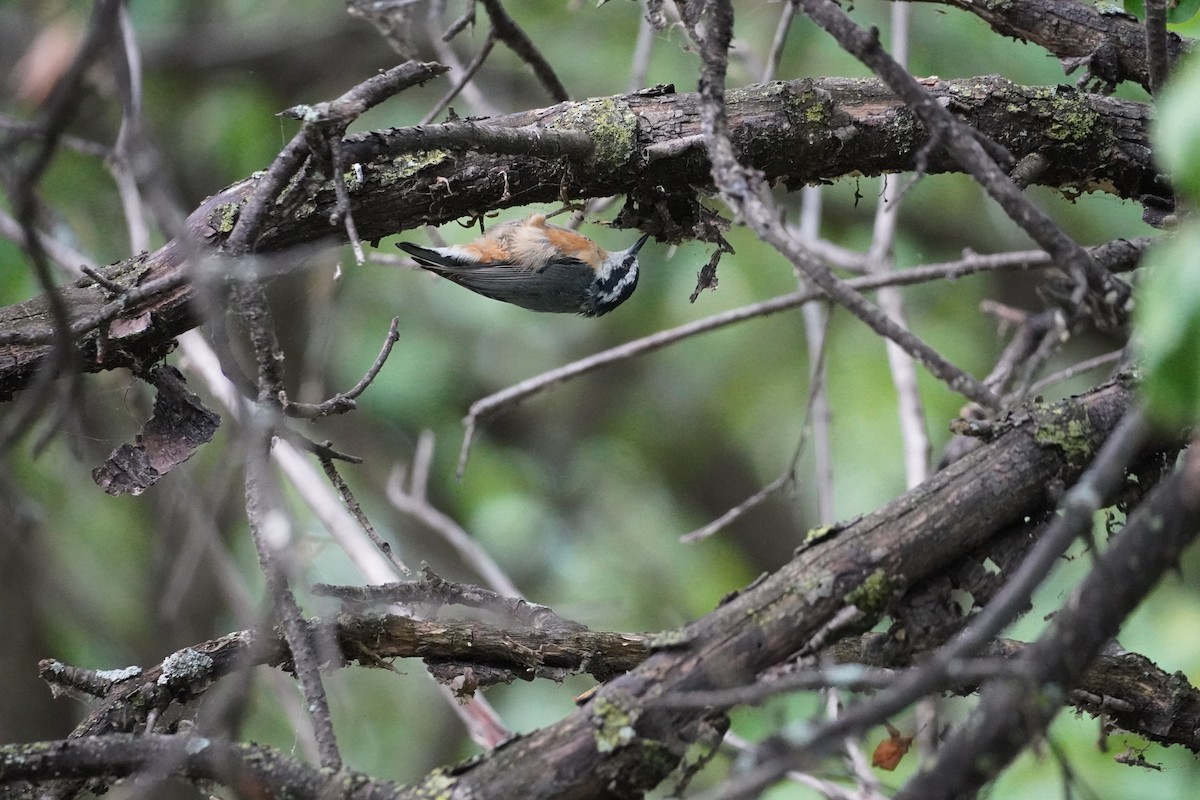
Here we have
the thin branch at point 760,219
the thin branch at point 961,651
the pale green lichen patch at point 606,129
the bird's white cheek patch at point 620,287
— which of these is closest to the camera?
the thin branch at point 961,651

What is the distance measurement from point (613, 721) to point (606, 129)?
1193 mm

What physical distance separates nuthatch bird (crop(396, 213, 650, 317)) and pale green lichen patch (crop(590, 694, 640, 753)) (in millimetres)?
2167

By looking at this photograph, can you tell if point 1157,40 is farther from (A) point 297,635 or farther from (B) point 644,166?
(A) point 297,635

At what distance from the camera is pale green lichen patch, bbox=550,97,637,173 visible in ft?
6.94

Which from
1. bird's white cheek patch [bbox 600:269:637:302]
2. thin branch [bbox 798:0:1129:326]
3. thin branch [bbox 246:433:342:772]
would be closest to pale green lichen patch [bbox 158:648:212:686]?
thin branch [bbox 246:433:342:772]

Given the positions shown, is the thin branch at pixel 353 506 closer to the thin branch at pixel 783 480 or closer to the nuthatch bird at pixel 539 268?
the thin branch at pixel 783 480

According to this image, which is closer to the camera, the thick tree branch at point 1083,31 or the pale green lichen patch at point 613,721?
the pale green lichen patch at point 613,721

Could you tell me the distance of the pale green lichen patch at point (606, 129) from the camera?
2.12 metres

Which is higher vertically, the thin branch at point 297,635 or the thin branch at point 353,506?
the thin branch at point 353,506

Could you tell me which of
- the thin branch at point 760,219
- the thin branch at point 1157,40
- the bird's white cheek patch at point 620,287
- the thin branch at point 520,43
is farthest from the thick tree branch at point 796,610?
the bird's white cheek patch at point 620,287

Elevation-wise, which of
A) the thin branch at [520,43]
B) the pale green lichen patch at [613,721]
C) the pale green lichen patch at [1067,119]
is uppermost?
the thin branch at [520,43]

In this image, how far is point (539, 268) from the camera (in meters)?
3.87

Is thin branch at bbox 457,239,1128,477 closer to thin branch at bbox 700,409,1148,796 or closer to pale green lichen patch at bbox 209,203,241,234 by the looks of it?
pale green lichen patch at bbox 209,203,241,234

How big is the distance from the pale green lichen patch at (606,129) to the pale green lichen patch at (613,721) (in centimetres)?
110
